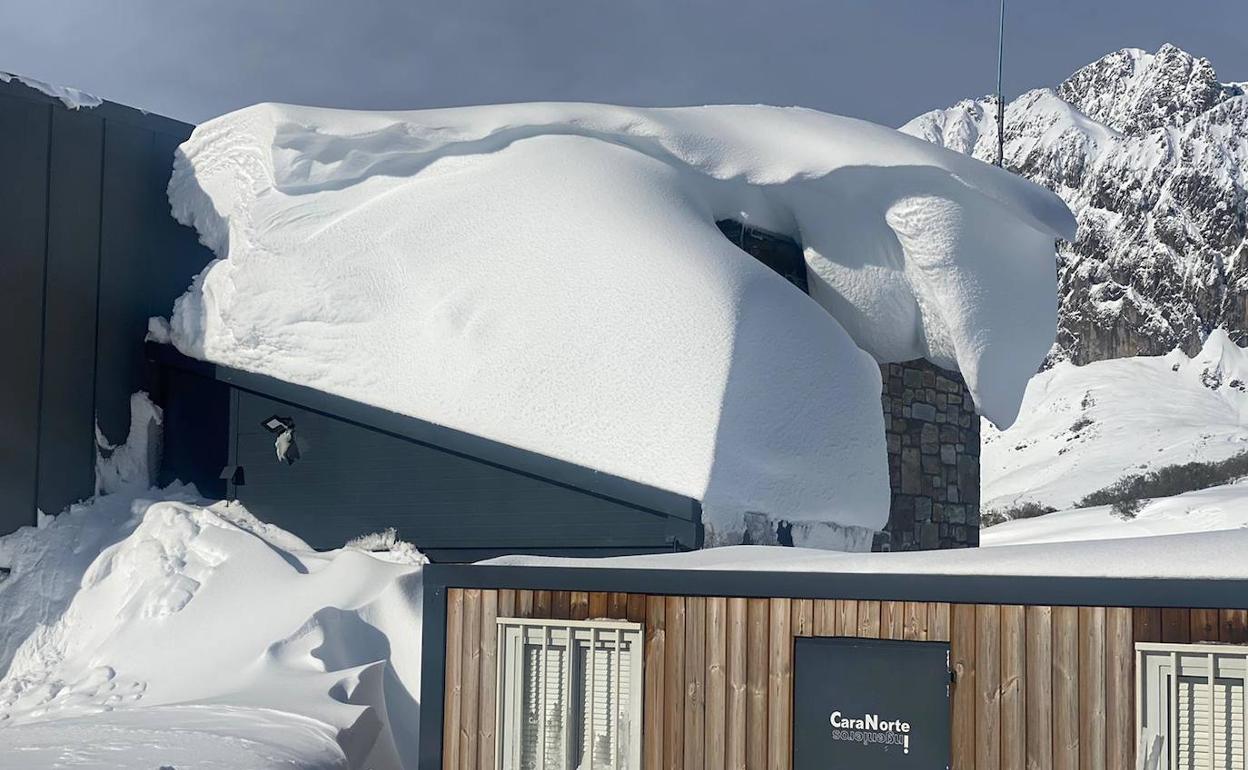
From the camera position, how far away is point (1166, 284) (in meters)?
85.2

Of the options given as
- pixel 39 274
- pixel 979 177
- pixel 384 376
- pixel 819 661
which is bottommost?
pixel 819 661

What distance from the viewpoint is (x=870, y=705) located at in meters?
5.98

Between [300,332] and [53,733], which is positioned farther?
[300,332]

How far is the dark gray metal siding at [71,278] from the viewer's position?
12.2 meters

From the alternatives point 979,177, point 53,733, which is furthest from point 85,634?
point 979,177

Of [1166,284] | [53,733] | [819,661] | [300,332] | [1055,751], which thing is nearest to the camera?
[1055,751]

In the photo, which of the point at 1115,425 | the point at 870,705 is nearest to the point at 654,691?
the point at 870,705

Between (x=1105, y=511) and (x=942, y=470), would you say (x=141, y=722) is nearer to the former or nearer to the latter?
(x=942, y=470)

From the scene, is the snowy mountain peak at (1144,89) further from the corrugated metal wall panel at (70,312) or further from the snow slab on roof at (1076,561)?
the snow slab on roof at (1076,561)

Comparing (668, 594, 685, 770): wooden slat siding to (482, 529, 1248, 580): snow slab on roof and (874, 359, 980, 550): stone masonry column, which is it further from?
(874, 359, 980, 550): stone masonry column

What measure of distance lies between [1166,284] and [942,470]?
254 feet

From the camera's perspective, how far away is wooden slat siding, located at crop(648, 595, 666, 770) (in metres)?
6.43

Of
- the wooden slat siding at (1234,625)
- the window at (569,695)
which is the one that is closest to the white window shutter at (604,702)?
the window at (569,695)

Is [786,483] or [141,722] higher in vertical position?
[786,483]
